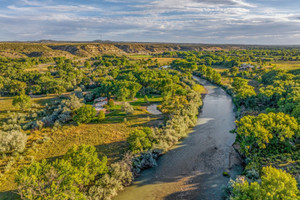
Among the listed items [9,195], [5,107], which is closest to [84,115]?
[9,195]

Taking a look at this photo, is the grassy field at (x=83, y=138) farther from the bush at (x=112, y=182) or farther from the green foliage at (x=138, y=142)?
the bush at (x=112, y=182)

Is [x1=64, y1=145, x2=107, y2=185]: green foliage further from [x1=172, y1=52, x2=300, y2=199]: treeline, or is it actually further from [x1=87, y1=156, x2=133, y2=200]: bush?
[x1=172, y1=52, x2=300, y2=199]: treeline

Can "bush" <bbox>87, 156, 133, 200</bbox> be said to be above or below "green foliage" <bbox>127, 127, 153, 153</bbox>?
below

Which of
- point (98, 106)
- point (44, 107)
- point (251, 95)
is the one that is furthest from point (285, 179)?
point (44, 107)

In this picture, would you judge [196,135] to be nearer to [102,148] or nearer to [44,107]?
[102,148]

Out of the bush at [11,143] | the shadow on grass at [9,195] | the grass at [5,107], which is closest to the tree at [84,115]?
the bush at [11,143]

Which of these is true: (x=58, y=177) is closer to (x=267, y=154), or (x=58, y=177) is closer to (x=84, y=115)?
(x=84, y=115)

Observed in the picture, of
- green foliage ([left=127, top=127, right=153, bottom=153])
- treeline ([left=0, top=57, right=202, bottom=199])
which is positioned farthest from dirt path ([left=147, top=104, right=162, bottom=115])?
green foliage ([left=127, top=127, right=153, bottom=153])
